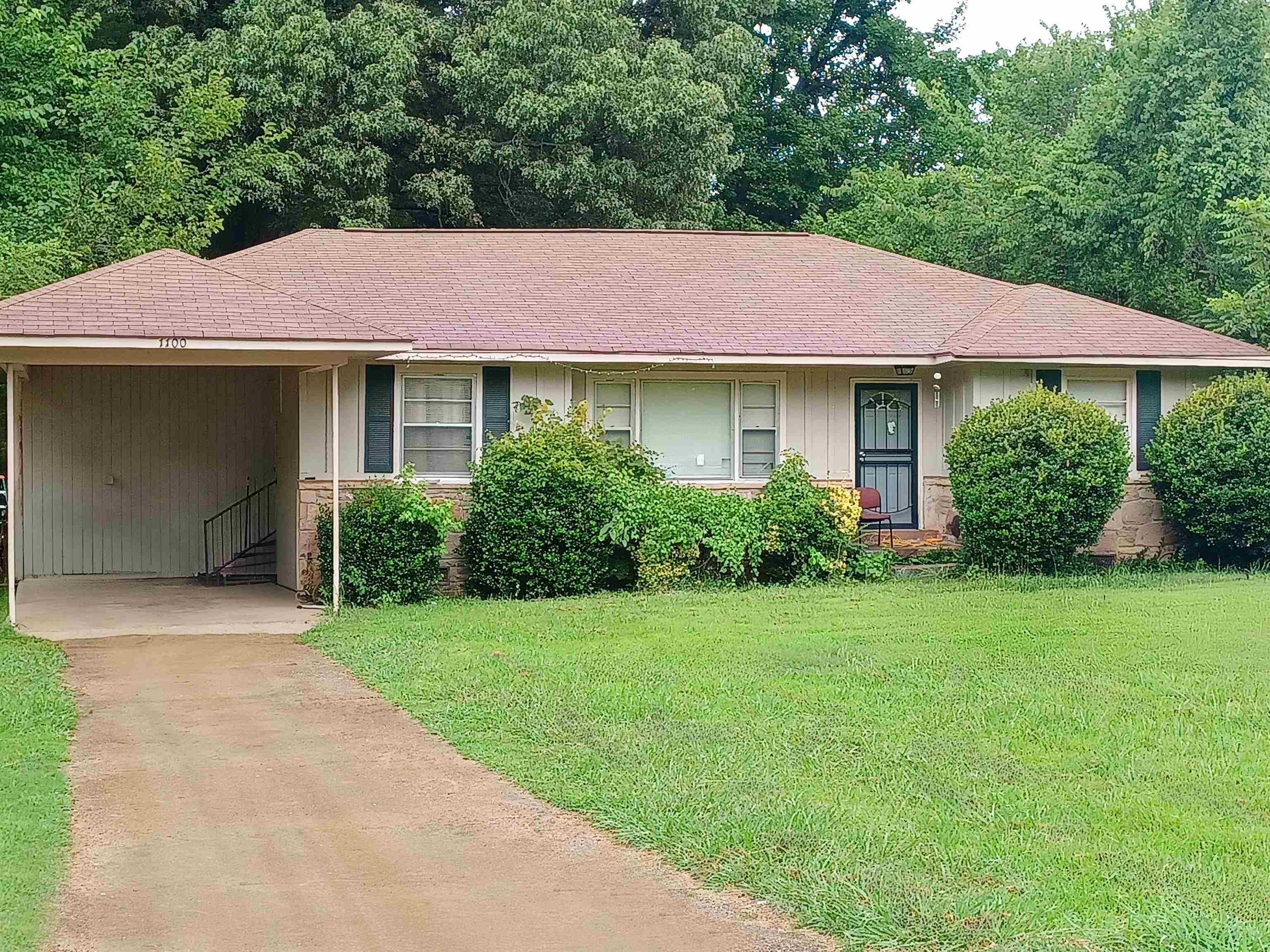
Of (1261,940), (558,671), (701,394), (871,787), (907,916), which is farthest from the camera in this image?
(701,394)

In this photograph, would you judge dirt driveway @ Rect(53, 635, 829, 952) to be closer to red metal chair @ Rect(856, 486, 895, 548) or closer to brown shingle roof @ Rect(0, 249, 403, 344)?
brown shingle roof @ Rect(0, 249, 403, 344)

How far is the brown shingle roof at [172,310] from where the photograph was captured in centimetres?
1317

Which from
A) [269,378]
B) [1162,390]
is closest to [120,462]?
[269,378]

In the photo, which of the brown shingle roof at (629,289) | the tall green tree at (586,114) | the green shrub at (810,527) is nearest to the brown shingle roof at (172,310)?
the brown shingle roof at (629,289)

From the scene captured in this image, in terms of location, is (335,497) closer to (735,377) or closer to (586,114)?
(735,377)

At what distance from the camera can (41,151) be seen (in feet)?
73.3

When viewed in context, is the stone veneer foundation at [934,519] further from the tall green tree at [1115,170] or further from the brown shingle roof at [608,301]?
the tall green tree at [1115,170]

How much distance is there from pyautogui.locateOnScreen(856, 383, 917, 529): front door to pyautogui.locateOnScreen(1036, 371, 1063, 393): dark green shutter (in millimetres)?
1529

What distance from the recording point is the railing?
2023 cm

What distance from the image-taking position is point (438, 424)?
1658 centimetres

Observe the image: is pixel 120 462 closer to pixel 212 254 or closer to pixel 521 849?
pixel 212 254

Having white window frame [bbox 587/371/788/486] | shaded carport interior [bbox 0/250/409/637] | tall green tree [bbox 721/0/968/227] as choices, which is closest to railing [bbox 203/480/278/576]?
shaded carport interior [bbox 0/250/409/637]

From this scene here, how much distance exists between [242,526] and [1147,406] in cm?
1199

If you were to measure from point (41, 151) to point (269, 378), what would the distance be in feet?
19.6
